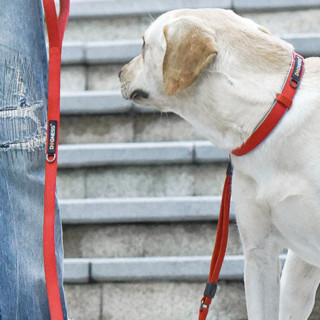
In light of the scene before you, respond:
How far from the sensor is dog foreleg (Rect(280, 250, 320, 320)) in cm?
307

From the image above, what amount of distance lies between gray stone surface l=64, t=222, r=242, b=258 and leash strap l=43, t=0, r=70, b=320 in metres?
1.79

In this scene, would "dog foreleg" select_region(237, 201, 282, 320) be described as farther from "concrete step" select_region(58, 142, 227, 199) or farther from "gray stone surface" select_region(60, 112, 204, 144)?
"gray stone surface" select_region(60, 112, 204, 144)

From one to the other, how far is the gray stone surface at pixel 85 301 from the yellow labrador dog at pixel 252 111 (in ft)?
4.51

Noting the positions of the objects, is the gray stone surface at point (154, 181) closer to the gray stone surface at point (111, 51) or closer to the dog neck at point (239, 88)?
the gray stone surface at point (111, 51)

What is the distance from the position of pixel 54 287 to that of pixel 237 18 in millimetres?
1271

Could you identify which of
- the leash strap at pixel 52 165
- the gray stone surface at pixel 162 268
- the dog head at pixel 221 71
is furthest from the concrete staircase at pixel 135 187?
the leash strap at pixel 52 165

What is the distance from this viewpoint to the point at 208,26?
2715mm

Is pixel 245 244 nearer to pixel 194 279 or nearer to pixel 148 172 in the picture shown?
pixel 194 279

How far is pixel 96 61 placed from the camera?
462cm

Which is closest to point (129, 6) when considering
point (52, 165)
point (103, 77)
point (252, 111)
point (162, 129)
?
point (103, 77)

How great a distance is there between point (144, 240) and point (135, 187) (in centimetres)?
34

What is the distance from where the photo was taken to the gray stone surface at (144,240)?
4113 millimetres

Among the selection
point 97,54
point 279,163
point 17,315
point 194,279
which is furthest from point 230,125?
point 97,54

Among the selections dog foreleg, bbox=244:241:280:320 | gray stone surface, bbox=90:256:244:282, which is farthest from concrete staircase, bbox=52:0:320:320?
dog foreleg, bbox=244:241:280:320
